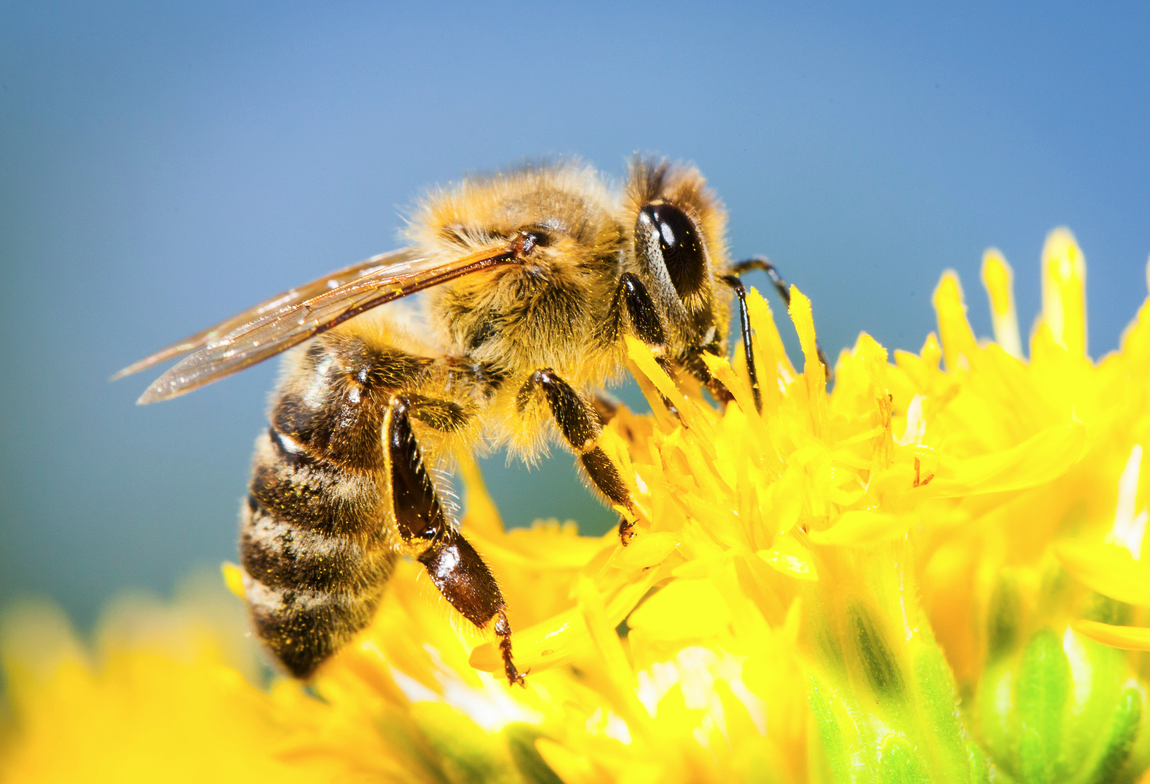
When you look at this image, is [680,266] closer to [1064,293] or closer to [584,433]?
[584,433]

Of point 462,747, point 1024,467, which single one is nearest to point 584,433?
point 462,747

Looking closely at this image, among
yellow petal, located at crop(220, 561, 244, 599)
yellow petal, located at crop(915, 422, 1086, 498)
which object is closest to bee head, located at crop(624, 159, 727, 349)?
yellow petal, located at crop(915, 422, 1086, 498)

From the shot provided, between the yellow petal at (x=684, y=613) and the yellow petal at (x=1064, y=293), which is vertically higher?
the yellow petal at (x=1064, y=293)

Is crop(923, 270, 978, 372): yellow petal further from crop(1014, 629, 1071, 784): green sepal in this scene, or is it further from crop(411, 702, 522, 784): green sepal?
crop(411, 702, 522, 784): green sepal

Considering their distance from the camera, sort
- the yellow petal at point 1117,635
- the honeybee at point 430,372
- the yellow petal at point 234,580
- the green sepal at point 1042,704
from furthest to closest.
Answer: the yellow petal at point 234,580 < the honeybee at point 430,372 < the green sepal at point 1042,704 < the yellow petal at point 1117,635

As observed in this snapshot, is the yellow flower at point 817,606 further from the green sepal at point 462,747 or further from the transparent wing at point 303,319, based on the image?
the transparent wing at point 303,319

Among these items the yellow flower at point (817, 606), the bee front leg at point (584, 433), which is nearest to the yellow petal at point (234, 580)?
the yellow flower at point (817, 606)

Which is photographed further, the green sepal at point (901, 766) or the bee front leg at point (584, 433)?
the bee front leg at point (584, 433)

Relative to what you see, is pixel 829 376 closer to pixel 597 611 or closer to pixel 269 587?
pixel 597 611
